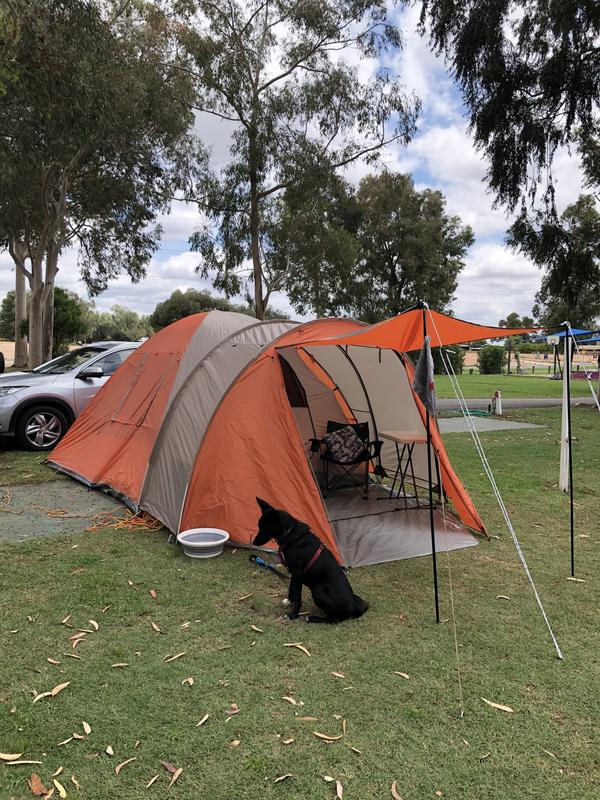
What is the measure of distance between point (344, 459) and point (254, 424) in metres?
1.62

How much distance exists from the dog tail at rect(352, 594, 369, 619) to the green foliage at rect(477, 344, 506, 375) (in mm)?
39013

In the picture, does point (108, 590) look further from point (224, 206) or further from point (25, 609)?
point (224, 206)

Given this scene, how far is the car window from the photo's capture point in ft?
28.9

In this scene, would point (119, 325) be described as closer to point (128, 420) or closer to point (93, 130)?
point (93, 130)

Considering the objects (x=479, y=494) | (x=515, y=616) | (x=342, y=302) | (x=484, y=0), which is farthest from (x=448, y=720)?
(x=342, y=302)

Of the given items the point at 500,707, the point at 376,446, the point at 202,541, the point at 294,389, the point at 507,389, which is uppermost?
the point at 294,389

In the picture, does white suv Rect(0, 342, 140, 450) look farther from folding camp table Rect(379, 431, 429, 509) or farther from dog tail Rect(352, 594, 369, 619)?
dog tail Rect(352, 594, 369, 619)

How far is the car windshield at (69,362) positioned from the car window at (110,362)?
273 mm

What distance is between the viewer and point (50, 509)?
5750mm

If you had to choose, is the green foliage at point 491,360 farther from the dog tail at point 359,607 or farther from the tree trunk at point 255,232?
the dog tail at point 359,607

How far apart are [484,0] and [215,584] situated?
10.8m

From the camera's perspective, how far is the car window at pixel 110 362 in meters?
8.80

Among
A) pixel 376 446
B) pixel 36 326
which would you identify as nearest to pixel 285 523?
pixel 376 446

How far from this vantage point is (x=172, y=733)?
2.54m
